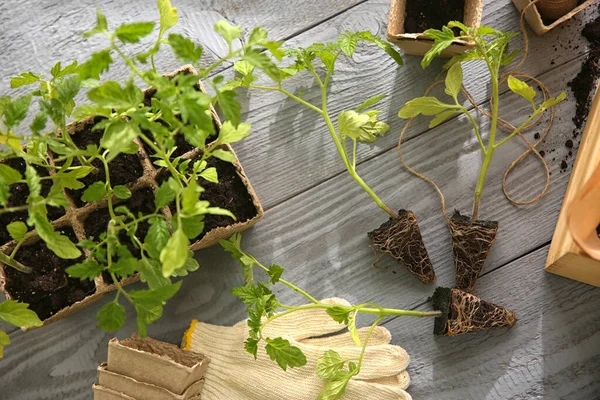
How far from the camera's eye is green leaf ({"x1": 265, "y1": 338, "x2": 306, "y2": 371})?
109cm

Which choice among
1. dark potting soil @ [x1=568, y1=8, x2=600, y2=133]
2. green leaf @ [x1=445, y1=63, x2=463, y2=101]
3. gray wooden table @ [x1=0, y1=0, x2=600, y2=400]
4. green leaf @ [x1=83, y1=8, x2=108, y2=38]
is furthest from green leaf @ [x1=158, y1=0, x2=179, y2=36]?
dark potting soil @ [x1=568, y1=8, x2=600, y2=133]

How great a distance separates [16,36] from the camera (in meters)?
1.33

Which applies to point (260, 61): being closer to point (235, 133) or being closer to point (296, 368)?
point (235, 133)

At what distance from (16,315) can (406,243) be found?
740mm

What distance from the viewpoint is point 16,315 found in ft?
3.17

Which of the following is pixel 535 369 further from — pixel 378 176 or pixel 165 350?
pixel 165 350

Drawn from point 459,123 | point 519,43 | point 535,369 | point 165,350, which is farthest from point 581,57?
point 165,350

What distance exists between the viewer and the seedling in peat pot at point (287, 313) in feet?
3.59

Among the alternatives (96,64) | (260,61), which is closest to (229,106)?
(260,61)

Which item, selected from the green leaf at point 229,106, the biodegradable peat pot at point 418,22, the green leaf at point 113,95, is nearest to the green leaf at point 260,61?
the green leaf at point 229,106

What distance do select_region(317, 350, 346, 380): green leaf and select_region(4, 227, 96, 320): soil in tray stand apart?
458 millimetres

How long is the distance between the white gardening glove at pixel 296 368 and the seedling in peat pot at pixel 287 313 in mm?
40

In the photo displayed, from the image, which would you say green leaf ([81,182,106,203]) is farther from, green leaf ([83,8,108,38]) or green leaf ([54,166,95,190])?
green leaf ([83,8,108,38])

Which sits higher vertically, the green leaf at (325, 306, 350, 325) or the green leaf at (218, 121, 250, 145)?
the green leaf at (218, 121, 250, 145)
